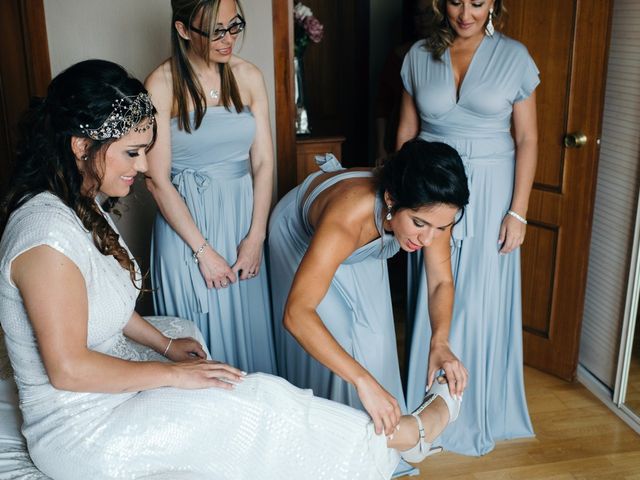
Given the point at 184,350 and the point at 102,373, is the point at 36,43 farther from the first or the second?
the point at 102,373

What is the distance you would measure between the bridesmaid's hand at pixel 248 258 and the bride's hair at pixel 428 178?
71 cm

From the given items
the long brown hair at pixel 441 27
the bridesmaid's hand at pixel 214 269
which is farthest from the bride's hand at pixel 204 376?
the long brown hair at pixel 441 27

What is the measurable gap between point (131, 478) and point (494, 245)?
4.96 feet

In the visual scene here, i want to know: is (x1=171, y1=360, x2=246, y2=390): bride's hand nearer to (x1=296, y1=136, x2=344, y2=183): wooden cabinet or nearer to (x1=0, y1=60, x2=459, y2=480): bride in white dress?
(x1=0, y1=60, x2=459, y2=480): bride in white dress

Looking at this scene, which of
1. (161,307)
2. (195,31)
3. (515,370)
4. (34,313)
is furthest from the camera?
(515,370)

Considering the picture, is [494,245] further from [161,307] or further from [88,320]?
[88,320]

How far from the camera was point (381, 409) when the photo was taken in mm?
1659

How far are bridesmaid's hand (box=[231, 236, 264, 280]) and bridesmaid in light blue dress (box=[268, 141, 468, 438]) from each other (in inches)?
1.9

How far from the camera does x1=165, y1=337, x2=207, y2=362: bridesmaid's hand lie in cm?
200

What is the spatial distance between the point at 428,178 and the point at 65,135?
836mm

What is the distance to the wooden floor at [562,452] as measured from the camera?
8.25 feet

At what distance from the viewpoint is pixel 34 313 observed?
1.44 meters

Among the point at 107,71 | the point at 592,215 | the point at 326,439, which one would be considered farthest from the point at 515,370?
the point at 107,71

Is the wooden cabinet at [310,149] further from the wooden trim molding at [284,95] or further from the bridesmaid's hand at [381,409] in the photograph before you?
the bridesmaid's hand at [381,409]
